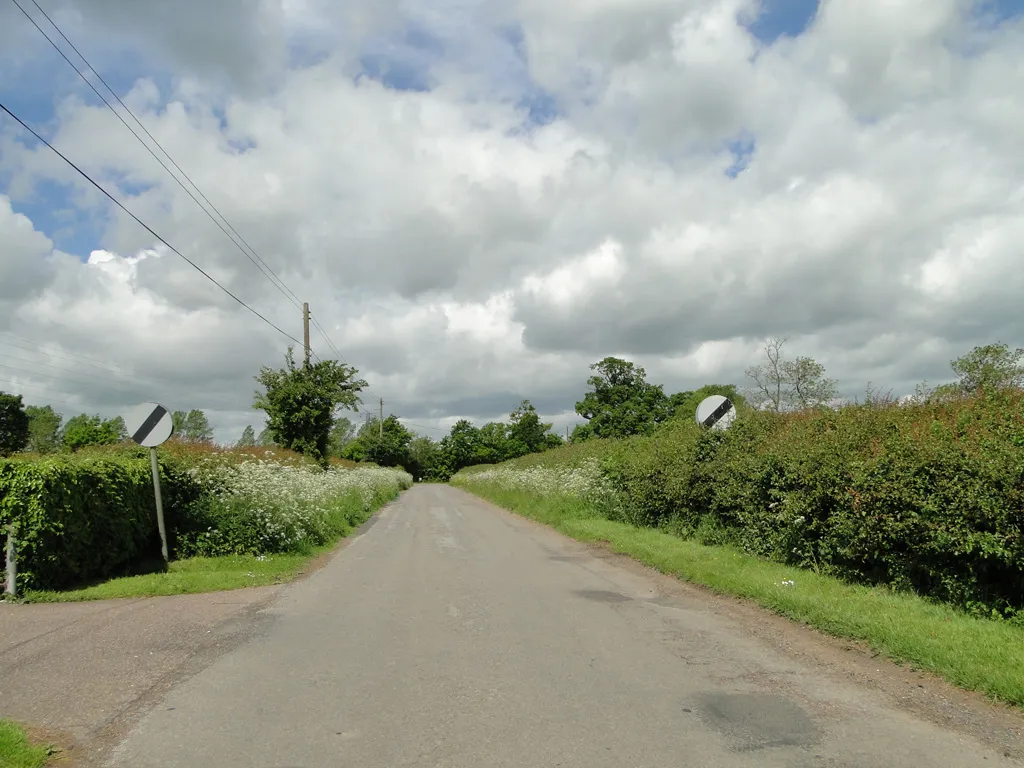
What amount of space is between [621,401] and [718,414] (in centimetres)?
6239

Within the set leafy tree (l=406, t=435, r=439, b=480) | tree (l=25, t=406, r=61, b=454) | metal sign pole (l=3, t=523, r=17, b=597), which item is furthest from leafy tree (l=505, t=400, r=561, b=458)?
metal sign pole (l=3, t=523, r=17, b=597)

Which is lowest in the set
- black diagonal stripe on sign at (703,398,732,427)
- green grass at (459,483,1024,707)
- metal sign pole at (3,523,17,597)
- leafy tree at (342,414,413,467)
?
green grass at (459,483,1024,707)

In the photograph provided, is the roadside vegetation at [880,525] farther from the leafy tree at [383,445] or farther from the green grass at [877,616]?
the leafy tree at [383,445]

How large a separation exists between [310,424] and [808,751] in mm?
28889

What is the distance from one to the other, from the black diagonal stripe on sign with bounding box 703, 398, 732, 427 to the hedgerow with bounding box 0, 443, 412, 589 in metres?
8.71

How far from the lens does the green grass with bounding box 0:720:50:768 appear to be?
4.24 meters

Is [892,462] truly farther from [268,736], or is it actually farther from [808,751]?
[268,736]

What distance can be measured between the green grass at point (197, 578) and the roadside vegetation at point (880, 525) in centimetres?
648

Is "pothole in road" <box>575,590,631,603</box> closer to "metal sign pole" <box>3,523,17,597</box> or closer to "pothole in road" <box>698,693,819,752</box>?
"pothole in road" <box>698,693,819,752</box>

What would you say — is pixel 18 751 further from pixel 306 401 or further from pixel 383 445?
pixel 383 445

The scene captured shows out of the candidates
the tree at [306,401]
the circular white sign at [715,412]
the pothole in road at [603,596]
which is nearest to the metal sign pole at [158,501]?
the pothole in road at [603,596]

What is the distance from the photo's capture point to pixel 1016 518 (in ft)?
23.5

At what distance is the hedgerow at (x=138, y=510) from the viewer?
9.41m

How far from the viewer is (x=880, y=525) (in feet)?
29.4
